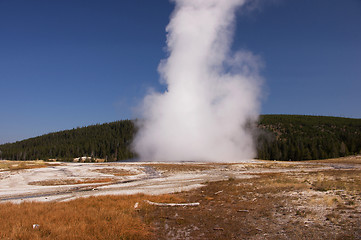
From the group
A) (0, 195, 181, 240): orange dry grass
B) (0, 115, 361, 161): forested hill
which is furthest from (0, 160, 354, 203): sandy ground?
(0, 115, 361, 161): forested hill

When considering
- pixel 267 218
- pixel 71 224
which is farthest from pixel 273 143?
pixel 71 224

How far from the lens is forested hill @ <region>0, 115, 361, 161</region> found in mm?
107562

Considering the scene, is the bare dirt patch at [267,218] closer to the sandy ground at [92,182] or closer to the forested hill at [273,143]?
the sandy ground at [92,182]

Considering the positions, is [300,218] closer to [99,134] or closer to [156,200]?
[156,200]

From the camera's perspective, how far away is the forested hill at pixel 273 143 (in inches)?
4235

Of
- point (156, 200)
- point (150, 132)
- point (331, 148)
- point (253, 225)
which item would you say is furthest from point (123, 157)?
point (253, 225)

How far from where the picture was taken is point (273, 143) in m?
130

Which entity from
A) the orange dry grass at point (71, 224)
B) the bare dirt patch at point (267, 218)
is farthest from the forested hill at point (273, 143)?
the orange dry grass at point (71, 224)

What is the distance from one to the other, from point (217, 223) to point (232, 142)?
334 ft

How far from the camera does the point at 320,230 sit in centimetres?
988

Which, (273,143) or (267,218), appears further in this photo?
(273,143)

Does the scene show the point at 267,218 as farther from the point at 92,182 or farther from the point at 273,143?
the point at 273,143

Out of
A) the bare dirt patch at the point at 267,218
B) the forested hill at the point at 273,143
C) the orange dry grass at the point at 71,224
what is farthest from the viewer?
the forested hill at the point at 273,143

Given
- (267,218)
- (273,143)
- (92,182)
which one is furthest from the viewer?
(273,143)
